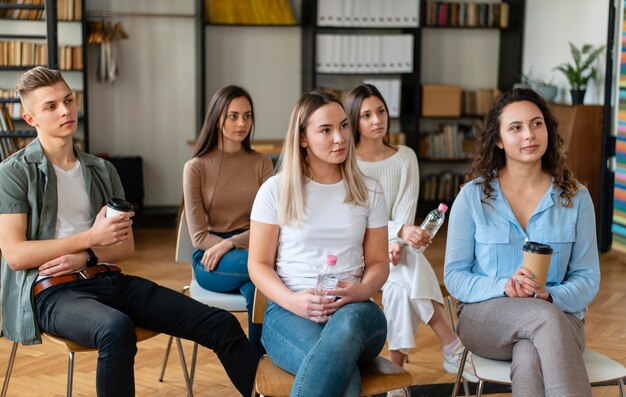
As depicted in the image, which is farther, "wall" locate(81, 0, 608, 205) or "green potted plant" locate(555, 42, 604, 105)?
"wall" locate(81, 0, 608, 205)

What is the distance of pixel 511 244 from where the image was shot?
2742mm

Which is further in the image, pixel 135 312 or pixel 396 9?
pixel 396 9

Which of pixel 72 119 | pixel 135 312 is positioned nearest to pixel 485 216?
pixel 135 312

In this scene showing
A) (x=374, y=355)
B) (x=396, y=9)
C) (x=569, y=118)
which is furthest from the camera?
(x=396, y=9)

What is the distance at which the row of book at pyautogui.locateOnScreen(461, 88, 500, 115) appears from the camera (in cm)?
800

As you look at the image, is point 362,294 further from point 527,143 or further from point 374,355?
point 527,143

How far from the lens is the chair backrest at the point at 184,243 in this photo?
3.68 meters

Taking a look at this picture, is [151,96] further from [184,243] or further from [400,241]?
[400,241]

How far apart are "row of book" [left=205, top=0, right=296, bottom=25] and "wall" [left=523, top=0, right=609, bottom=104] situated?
2.16 meters

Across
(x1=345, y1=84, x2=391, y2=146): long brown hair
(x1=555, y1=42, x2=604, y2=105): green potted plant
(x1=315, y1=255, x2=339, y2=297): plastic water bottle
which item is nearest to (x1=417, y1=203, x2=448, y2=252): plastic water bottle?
(x1=345, y1=84, x2=391, y2=146): long brown hair

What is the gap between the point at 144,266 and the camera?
611 centimetres

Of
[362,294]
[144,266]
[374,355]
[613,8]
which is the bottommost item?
[144,266]

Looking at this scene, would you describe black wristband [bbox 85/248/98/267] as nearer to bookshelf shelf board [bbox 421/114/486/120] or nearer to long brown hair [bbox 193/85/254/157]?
long brown hair [bbox 193/85/254/157]

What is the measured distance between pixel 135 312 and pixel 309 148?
2.72 ft
